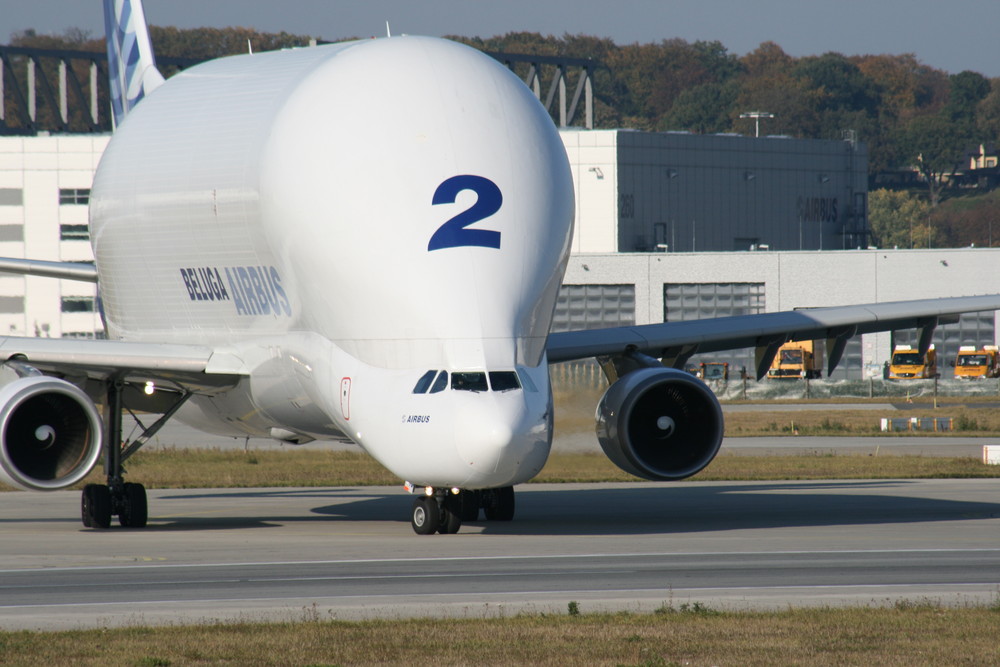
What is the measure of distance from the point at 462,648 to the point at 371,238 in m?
8.75

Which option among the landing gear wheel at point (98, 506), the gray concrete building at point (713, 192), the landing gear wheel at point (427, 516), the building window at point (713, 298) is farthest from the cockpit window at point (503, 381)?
the gray concrete building at point (713, 192)

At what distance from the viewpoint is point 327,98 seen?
23.0m

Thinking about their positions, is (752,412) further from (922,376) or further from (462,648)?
(462,648)

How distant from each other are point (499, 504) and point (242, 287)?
5627mm

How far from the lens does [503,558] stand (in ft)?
67.9

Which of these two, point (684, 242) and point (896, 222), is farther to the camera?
point (896, 222)

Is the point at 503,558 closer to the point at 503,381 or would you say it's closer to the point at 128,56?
the point at 503,381

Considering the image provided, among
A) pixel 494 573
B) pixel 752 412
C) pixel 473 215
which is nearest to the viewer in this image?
pixel 494 573

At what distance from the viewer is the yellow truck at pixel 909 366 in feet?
281

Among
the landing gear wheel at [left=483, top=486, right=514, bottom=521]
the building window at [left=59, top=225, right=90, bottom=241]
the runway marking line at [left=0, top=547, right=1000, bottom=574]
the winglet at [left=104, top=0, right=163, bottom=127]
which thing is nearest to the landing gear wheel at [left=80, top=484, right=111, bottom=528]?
the runway marking line at [left=0, top=547, right=1000, bottom=574]

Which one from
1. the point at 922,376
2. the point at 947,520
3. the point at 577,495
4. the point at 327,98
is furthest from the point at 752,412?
the point at 327,98

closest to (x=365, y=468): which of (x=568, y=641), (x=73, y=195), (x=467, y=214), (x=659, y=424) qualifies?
(x=659, y=424)

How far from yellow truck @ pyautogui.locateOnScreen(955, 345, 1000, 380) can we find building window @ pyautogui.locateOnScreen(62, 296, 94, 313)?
167ft

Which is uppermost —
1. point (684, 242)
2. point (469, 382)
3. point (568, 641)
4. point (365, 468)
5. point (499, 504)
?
point (469, 382)
